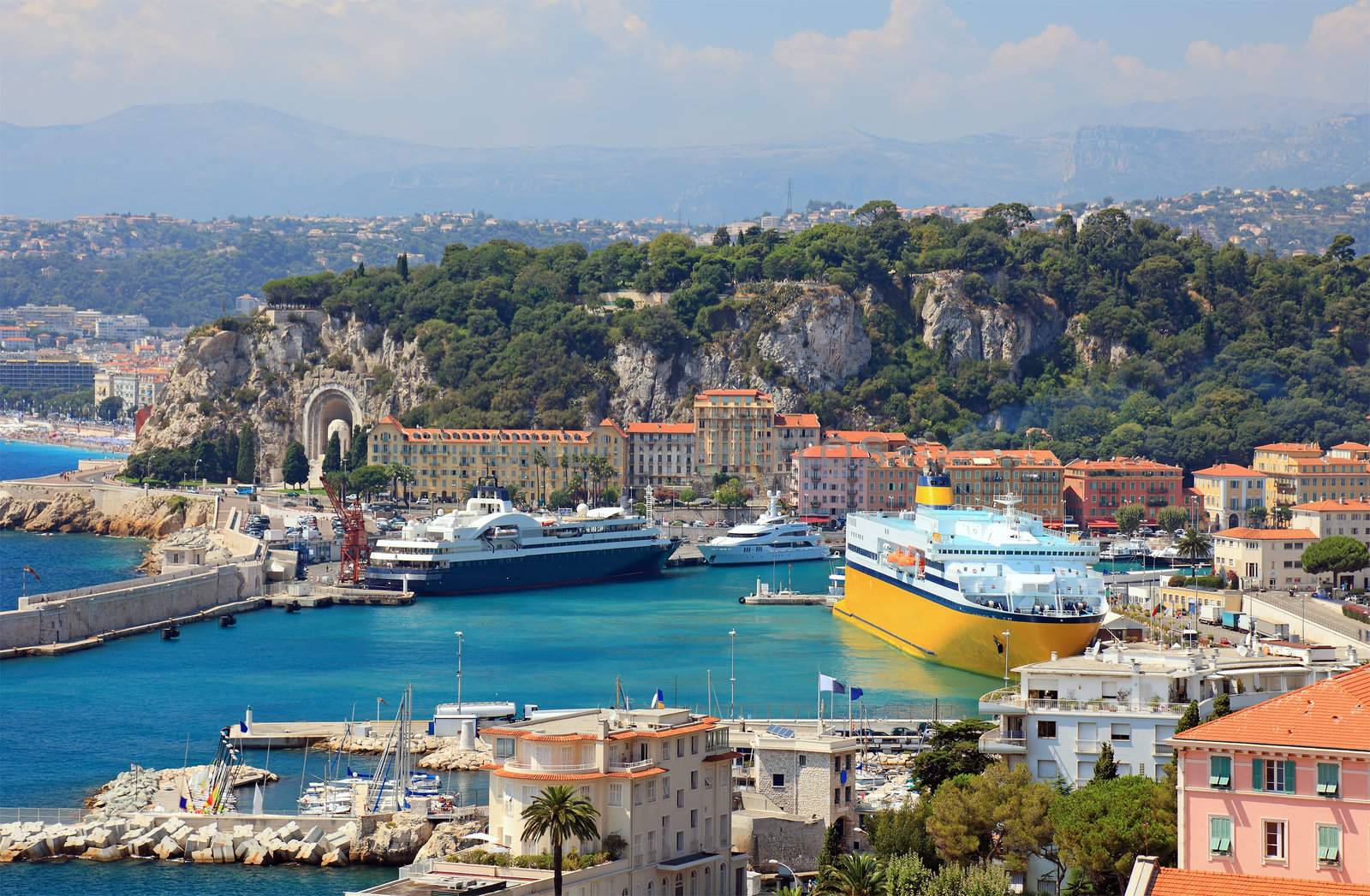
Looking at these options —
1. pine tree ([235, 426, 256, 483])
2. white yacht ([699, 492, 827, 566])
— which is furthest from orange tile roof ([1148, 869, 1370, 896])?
pine tree ([235, 426, 256, 483])

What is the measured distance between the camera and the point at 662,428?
9131cm

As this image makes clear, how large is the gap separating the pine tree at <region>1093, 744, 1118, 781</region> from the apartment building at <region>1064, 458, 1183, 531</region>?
56719mm

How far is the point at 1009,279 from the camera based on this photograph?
104812 mm

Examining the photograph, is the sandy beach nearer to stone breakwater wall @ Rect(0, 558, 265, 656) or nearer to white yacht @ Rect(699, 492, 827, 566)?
white yacht @ Rect(699, 492, 827, 566)

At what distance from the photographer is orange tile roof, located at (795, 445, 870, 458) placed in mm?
85000

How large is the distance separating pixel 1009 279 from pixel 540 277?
69.4 ft

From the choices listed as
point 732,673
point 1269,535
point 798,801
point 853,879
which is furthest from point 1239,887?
point 1269,535

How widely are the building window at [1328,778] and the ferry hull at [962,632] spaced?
→ 27.4 metres

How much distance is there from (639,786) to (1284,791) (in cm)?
706

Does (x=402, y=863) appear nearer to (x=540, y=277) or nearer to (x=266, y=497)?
(x=266, y=497)

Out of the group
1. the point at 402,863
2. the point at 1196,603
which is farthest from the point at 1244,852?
the point at 1196,603

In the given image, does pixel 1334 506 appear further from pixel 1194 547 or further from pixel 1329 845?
pixel 1329 845

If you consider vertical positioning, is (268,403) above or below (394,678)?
above

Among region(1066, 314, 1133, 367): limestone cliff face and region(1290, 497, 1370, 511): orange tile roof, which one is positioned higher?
region(1066, 314, 1133, 367): limestone cliff face
